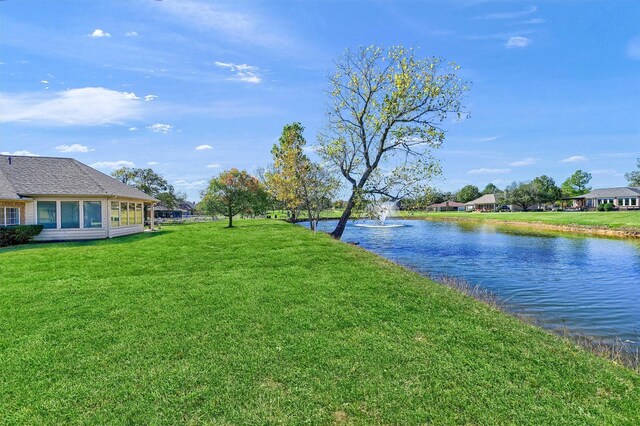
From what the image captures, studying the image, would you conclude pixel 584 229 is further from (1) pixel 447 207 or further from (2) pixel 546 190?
(1) pixel 447 207

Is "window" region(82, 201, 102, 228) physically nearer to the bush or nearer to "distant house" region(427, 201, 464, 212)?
the bush

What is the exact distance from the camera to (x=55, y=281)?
8555mm

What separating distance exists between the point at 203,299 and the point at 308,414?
13.4ft

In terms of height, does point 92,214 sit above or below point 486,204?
below

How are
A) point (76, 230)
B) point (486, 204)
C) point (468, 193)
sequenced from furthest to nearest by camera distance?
point (468, 193), point (486, 204), point (76, 230)

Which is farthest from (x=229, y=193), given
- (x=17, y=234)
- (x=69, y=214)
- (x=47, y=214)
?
(x=17, y=234)

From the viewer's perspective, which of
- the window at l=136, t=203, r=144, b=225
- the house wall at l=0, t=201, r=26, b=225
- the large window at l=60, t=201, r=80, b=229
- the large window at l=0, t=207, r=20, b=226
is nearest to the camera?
the large window at l=0, t=207, r=20, b=226

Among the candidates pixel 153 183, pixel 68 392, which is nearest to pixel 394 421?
pixel 68 392

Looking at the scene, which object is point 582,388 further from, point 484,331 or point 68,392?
point 68,392

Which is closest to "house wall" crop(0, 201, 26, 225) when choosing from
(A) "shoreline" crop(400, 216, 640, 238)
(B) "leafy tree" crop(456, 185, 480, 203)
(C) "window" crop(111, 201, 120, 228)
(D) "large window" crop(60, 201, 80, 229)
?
(D) "large window" crop(60, 201, 80, 229)

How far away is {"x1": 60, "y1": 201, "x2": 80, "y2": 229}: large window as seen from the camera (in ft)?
60.4

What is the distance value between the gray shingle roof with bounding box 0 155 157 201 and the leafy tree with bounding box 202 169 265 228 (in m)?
7.85

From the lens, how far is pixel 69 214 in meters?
18.6

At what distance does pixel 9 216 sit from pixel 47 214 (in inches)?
56.6
